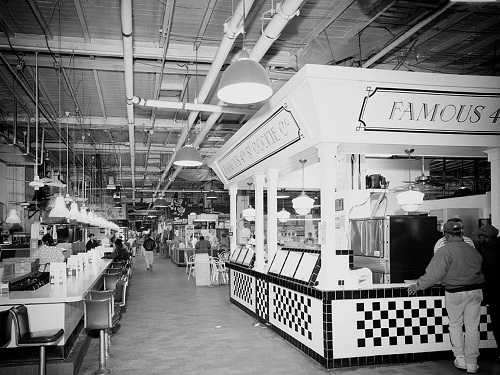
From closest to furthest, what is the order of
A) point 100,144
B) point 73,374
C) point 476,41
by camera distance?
point 73,374
point 476,41
point 100,144

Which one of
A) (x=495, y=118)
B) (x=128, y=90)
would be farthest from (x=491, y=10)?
(x=128, y=90)

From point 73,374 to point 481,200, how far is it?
8766 millimetres

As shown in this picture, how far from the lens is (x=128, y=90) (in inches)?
319

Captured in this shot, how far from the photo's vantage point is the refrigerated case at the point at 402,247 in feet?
21.5

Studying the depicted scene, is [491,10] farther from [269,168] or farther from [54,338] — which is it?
[54,338]

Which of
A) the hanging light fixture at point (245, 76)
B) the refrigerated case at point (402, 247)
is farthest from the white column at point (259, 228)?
the hanging light fixture at point (245, 76)

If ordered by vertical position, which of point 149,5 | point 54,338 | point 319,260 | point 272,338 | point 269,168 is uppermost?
point 149,5

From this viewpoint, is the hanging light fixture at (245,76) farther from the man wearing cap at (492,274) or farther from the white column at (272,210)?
the white column at (272,210)

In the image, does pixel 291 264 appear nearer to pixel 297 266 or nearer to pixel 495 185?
pixel 297 266

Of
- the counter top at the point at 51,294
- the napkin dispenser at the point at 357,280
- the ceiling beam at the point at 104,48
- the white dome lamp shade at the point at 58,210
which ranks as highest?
the ceiling beam at the point at 104,48

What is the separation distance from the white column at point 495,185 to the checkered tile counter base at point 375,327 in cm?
129

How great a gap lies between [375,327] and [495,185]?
2.74 m

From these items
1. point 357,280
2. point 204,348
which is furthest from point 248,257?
point 357,280

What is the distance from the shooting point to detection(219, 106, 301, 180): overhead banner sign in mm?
6547
